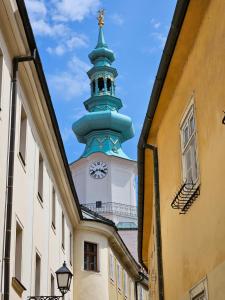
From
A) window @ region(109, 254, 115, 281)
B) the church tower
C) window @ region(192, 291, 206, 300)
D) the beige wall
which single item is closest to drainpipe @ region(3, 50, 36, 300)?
the beige wall

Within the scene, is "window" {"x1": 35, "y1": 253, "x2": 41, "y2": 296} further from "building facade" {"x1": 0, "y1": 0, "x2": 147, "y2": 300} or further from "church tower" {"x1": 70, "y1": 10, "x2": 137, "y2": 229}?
"church tower" {"x1": 70, "y1": 10, "x2": 137, "y2": 229}

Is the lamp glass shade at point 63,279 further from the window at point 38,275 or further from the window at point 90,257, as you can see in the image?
the window at point 90,257

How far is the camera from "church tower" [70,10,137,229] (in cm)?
5816

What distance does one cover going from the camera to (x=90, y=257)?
1065 inches

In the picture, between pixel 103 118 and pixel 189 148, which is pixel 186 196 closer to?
pixel 189 148

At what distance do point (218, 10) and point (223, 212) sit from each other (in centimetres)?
270

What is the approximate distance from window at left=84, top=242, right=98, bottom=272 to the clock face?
31.5 meters

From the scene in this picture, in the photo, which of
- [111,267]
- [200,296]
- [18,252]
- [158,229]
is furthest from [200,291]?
[111,267]

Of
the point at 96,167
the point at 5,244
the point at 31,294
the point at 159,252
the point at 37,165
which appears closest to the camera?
the point at 5,244

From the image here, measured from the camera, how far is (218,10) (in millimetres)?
8289

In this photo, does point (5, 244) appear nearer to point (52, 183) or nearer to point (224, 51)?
point (224, 51)

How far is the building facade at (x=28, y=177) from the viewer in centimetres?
1186

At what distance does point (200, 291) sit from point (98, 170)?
50054mm

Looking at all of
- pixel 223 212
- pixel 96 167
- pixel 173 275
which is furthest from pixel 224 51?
pixel 96 167
